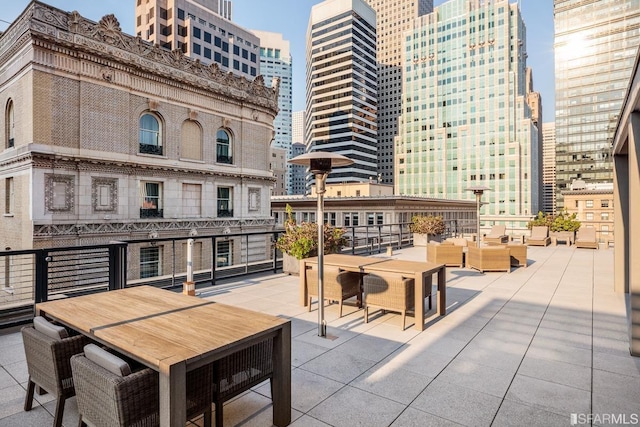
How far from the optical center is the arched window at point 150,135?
20.4m

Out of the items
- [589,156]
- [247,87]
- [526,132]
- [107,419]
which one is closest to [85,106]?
[247,87]

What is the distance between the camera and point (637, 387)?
3543mm

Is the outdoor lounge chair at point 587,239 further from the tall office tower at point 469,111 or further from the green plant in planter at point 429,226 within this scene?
the tall office tower at point 469,111

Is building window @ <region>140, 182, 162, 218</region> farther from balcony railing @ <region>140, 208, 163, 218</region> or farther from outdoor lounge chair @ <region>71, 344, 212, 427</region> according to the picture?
outdoor lounge chair @ <region>71, 344, 212, 427</region>

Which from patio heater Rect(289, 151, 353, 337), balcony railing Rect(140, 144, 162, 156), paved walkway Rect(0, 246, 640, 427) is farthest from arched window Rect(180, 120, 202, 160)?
patio heater Rect(289, 151, 353, 337)

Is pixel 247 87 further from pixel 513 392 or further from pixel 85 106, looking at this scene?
pixel 513 392

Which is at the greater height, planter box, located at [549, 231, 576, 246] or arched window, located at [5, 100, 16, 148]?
arched window, located at [5, 100, 16, 148]

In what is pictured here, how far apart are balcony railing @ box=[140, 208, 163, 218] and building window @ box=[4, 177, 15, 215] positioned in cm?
580

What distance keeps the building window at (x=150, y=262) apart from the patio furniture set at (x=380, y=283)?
16.6 metres

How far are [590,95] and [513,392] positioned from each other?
455ft

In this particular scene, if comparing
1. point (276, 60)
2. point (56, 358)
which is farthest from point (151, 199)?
point (276, 60)

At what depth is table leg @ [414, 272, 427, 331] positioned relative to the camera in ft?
17.3

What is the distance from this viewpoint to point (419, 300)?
5.32 m

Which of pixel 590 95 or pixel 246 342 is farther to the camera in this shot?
pixel 590 95
